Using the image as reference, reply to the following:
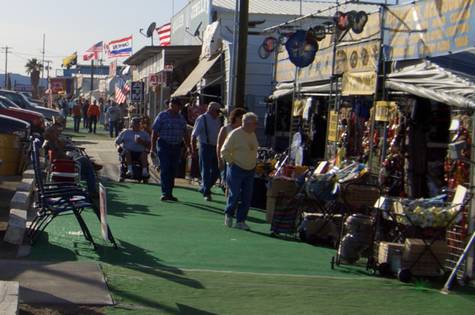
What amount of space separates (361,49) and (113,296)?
28.6 ft

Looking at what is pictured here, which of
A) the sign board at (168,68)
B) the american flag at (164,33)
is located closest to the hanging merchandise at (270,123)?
the sign board at (168,68)

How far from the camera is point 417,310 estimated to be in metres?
7.64

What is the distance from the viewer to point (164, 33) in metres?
43.9

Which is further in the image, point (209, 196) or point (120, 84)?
point (120, 84)

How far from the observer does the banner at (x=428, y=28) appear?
1148 cm

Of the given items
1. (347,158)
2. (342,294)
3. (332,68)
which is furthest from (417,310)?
(332,68)

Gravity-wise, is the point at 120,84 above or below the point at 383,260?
above

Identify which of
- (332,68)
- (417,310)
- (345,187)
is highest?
(332,68)

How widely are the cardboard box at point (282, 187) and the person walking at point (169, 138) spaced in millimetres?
2892

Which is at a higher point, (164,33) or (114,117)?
(164,33)

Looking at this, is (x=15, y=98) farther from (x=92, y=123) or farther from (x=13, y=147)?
(x=13, y=147)

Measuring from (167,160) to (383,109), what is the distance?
3876mm

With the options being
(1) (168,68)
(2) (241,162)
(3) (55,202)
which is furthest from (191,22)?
(3) (55,202)

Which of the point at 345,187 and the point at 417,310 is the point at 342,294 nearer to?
the point at 417,310
